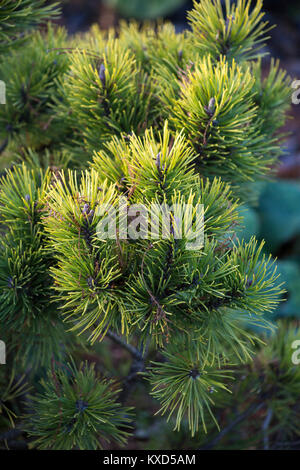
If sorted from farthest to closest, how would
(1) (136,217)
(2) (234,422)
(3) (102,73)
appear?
(2) (234,422) < (3) (102,73) < (1) (136,217)

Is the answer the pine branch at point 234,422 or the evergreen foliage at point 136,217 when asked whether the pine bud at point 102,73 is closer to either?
the evergreen foliage at point 136,217

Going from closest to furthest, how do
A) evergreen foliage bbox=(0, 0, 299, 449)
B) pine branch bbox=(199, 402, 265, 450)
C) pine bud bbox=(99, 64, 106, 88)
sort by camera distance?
evergreen foliage bbox=(0, 0, 299, 449), pine bud bbox=(99, 64, 106, 88), pine branch bbox=(199, 402, 265, 450)

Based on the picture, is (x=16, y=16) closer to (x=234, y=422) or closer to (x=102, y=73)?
(x=102, y=73)

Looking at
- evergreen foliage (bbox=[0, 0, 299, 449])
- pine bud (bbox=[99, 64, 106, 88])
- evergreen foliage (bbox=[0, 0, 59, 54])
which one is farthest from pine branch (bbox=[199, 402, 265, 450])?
evergreen foliage (bbox=[0, 0, 59, 54])

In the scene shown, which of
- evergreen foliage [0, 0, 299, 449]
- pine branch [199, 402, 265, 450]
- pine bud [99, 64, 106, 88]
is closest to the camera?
evergreen foliage [0, 0, 299, 449]

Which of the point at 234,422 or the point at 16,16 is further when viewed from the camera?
the point at 234,422

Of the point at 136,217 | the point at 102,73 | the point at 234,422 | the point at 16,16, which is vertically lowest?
the point at 234,422

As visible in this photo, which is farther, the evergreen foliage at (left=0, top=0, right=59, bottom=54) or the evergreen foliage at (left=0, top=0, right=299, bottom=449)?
the evergreen foliage at (left=0, top=0, right=59, bottom=54)

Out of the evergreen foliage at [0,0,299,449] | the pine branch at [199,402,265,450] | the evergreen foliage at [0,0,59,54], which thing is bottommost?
the pine branch at [199,402,265,450]

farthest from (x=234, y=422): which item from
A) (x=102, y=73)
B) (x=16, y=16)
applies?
(x=16, y=16)

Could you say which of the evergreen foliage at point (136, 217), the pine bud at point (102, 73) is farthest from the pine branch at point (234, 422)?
the pine bud at point (102, 73)

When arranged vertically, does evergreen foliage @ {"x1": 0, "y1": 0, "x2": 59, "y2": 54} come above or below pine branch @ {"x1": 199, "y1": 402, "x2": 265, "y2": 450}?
above

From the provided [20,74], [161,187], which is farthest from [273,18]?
[161,187]

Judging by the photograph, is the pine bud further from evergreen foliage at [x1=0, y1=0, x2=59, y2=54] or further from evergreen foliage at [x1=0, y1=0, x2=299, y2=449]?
evergreen foliage at [x1=0, y1=0, x2=59, y2=54]
